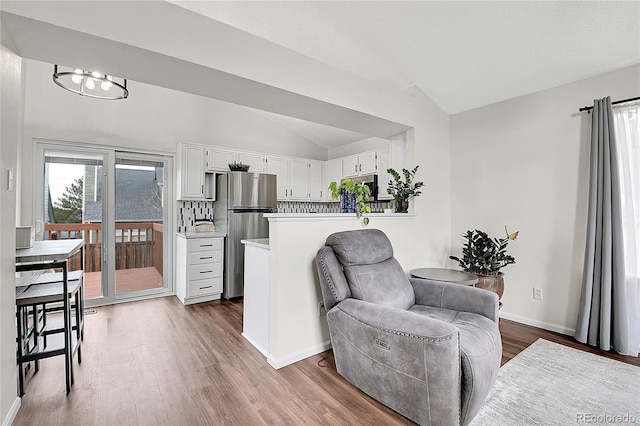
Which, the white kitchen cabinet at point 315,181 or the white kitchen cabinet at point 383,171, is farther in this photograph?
the white kitchen cabinet at point 315,181

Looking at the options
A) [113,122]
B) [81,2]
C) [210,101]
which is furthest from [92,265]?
[81,2]

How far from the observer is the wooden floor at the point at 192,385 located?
172cm

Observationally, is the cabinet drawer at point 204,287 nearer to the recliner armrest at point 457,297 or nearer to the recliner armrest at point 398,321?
the recliner armrest at point 398,321

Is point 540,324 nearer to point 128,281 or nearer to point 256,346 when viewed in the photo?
point 256,346

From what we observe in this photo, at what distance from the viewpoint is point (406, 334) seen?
1586mm

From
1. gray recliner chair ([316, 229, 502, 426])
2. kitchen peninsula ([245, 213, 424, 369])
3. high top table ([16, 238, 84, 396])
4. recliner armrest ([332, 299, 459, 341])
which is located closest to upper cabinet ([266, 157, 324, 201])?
kitchen peninsula ([245, 213, 424, 369])

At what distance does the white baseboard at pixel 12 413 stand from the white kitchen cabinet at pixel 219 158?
10.4ft

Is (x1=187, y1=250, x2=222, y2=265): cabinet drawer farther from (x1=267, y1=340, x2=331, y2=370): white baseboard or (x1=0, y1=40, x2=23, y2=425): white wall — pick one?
(x1=0, y1=40, x2=23, y2=425): white wall

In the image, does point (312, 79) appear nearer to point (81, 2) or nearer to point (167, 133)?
point (81, 2)

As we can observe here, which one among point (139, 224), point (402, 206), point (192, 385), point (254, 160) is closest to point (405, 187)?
point (402, 206)

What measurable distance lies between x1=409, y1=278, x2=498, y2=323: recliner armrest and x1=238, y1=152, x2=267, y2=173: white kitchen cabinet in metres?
3.23

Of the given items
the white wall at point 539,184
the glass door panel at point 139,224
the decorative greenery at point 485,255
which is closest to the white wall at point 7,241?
the glass door panel at point 139,224

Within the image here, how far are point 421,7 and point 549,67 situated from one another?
148 cm

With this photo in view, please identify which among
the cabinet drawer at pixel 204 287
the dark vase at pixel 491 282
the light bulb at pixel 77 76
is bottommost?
the cabinet drawer at pixel 204 287
